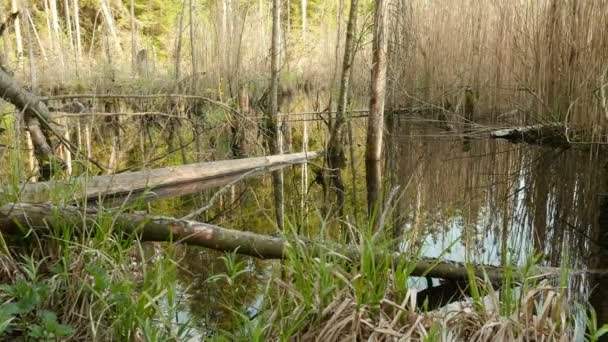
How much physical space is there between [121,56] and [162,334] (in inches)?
412

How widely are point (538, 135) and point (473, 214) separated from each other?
2.88 m

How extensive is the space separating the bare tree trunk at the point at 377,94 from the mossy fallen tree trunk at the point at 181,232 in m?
2.22

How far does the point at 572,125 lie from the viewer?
14.6 ft

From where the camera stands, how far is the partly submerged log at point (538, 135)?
4.85 m

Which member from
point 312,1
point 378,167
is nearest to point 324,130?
point 378,167

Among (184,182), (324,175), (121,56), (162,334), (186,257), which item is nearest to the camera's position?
(162,334)

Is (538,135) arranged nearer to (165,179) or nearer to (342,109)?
(342,109)

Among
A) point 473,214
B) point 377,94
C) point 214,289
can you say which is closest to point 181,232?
point 214,289

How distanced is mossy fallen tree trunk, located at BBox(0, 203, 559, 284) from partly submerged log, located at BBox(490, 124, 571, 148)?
3458 mm

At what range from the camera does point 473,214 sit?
287 centimetres

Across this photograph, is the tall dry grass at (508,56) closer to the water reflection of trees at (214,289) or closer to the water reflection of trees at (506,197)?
the water reflection of trees at (506,197)

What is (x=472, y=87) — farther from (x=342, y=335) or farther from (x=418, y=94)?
(x=342, y=335)

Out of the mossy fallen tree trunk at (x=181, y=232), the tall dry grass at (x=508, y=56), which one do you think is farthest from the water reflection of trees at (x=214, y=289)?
the tall dry grass at (x=508, y=56)

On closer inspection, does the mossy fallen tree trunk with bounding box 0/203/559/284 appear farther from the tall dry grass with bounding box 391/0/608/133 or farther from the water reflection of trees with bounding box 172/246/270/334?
the tall dry grass with bounding box 391/0/608/133
